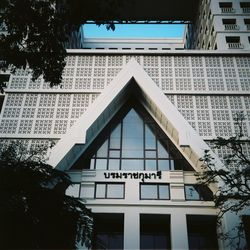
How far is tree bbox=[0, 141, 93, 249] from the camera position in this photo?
809cm

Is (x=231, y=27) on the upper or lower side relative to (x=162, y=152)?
upper

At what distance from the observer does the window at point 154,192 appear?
58.4 ft

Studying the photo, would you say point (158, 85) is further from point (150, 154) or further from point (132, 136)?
point (150, 154)

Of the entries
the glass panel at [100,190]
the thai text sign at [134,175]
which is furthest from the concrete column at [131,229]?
the thai text sign at [134,175]

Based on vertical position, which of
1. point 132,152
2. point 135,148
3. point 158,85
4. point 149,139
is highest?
point 158,85

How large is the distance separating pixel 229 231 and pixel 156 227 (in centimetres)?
414

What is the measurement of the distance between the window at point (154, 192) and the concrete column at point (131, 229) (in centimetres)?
113

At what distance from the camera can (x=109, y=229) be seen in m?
17.9

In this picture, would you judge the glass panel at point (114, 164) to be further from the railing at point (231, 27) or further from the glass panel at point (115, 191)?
the railing at point (231, 27)

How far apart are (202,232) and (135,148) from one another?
5906 mm

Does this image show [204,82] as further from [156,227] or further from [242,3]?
[242,3]

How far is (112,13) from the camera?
8445mm

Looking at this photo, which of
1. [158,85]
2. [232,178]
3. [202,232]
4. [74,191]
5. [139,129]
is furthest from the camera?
[158,85]

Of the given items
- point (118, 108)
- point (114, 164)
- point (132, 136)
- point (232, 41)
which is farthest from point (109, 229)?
point (232, 41)
